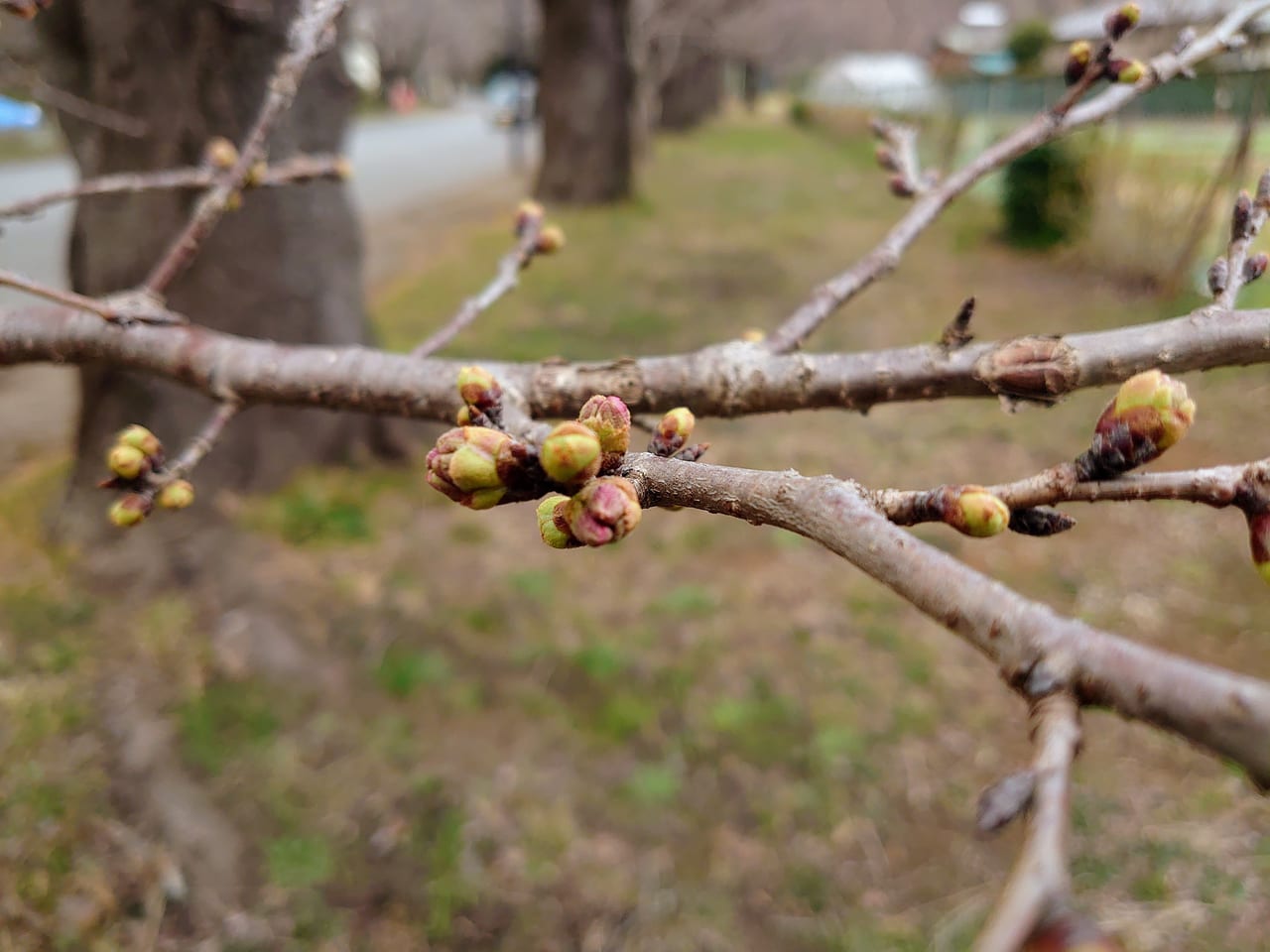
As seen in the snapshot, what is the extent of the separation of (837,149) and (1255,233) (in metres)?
27.4

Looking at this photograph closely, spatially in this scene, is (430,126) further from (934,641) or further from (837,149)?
(934,641)

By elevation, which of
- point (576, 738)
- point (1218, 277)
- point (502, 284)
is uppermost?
point (1218, 277)

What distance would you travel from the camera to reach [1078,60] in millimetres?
1777

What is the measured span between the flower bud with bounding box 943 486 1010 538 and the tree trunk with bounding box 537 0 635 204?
14.5 meters

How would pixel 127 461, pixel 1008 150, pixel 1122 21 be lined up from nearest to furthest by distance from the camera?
pixel 127 461, pixel 1122 21, pixel 1008 150

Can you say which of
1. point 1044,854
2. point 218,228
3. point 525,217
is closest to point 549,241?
point 525,217

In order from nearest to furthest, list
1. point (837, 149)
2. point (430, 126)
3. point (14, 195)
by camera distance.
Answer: point (14, 195) → point (837, 149) → point (430, 126)

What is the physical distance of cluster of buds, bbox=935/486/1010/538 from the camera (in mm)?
849

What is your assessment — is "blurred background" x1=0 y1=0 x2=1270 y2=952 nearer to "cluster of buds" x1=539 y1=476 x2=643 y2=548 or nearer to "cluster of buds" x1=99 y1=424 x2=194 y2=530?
"cluster of buds" x1=99 y1=424 x2=194 y2=530

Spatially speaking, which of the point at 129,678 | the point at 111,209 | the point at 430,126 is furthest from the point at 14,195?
the point at 430,126

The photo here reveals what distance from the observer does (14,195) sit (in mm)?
14914

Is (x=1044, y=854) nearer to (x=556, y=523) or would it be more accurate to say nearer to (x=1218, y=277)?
(x=556, y=523)

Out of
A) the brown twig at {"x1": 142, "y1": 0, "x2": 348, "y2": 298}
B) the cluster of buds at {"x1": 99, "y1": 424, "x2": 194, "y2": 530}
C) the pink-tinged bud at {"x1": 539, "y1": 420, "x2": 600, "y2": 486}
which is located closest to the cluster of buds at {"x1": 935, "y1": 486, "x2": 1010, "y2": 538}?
the pink-tinged bud at {"x1": 539, "y1": 420, "x2": 600, "y2": 486}

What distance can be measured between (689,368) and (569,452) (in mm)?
801
